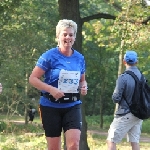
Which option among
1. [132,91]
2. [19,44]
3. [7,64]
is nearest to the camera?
[132,91]

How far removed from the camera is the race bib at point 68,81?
4.64 meters

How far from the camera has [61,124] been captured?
4805mm

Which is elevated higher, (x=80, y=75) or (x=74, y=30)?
(x=74, y=30)

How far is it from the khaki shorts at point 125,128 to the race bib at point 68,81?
2062 mm

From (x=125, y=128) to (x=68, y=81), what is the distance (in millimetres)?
2300

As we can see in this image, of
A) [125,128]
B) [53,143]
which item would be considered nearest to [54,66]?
[53,143]

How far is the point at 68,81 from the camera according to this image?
4656 mm

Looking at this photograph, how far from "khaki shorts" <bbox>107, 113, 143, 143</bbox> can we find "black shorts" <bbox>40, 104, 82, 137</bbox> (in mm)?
1954

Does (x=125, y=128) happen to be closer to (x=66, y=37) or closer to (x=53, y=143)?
(x=53, y=143)

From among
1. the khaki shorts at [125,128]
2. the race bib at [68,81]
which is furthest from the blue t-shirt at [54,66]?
the khaki shorts at [125,128]

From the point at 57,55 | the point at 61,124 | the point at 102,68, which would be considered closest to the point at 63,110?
the point at 61,124

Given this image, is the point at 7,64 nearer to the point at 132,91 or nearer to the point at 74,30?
the point at 132,91

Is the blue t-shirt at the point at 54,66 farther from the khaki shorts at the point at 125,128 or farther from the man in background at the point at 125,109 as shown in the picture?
the khaki shorts at the point at 125,128

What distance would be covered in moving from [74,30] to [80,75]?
0.50 meters
